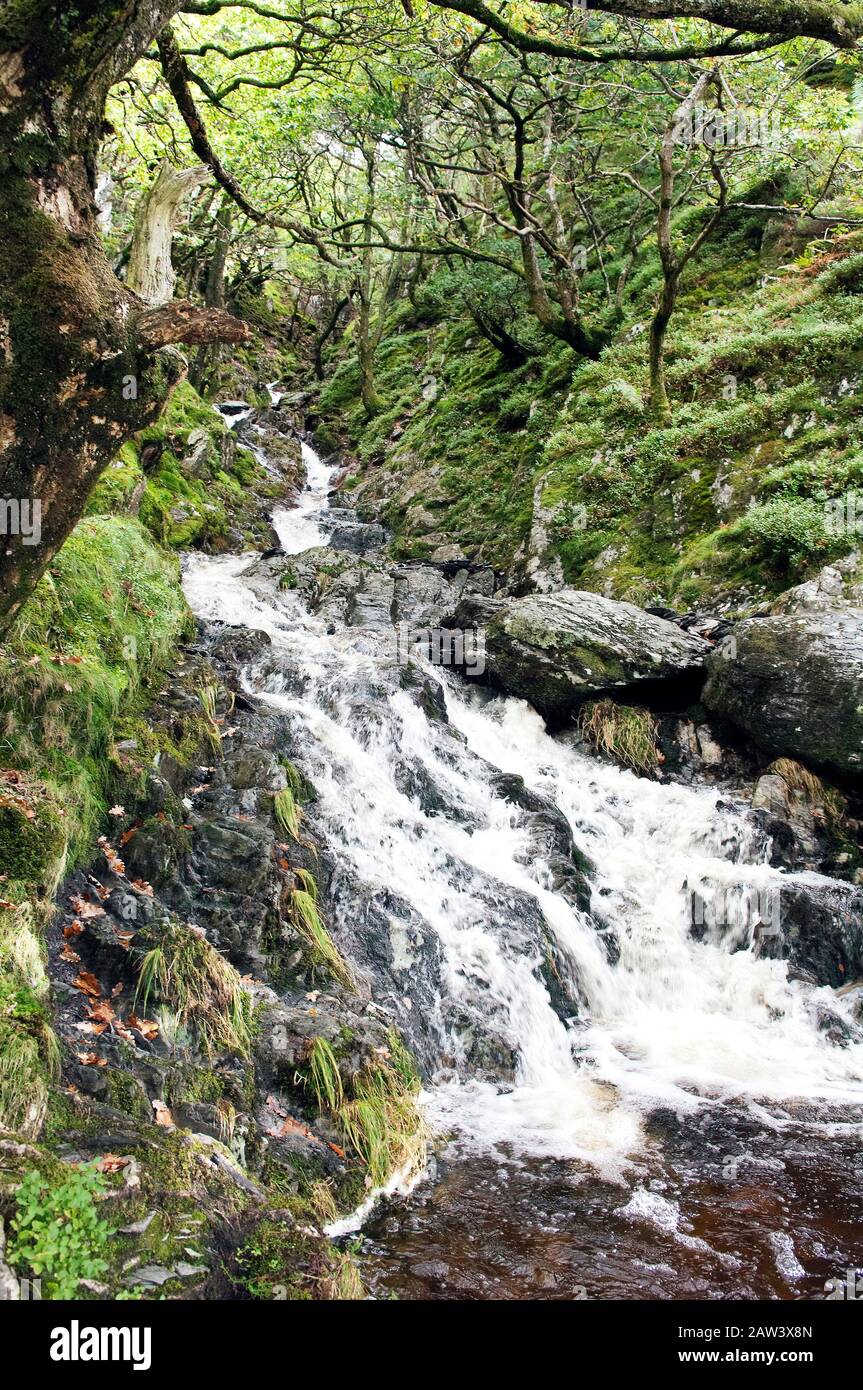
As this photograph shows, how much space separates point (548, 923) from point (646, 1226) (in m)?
3.60

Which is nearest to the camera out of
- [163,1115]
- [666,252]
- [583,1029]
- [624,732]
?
[163,1115]

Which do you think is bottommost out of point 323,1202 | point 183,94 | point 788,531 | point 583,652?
point 323,1202

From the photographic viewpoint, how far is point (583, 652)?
1183 centimetres

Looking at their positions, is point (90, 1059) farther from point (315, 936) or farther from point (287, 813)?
point (287, 813)

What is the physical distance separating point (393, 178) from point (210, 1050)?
2323 centimetres

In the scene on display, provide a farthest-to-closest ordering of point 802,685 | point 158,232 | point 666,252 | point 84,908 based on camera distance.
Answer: point 666,252 → point 802,685 → point 158,232 → point 84,908

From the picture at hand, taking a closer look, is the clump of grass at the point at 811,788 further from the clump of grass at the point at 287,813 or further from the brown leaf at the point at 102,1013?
the brown leaf at the point at 102,1013

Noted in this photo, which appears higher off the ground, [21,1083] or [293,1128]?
[21,1083]

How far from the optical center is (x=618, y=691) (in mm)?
11734

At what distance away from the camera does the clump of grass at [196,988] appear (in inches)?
209

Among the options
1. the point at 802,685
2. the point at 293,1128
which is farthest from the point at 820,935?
the point at 293,1128

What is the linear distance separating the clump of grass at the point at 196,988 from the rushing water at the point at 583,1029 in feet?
4.75

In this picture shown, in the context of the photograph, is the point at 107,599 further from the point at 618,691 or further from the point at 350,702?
the point at 618,691
